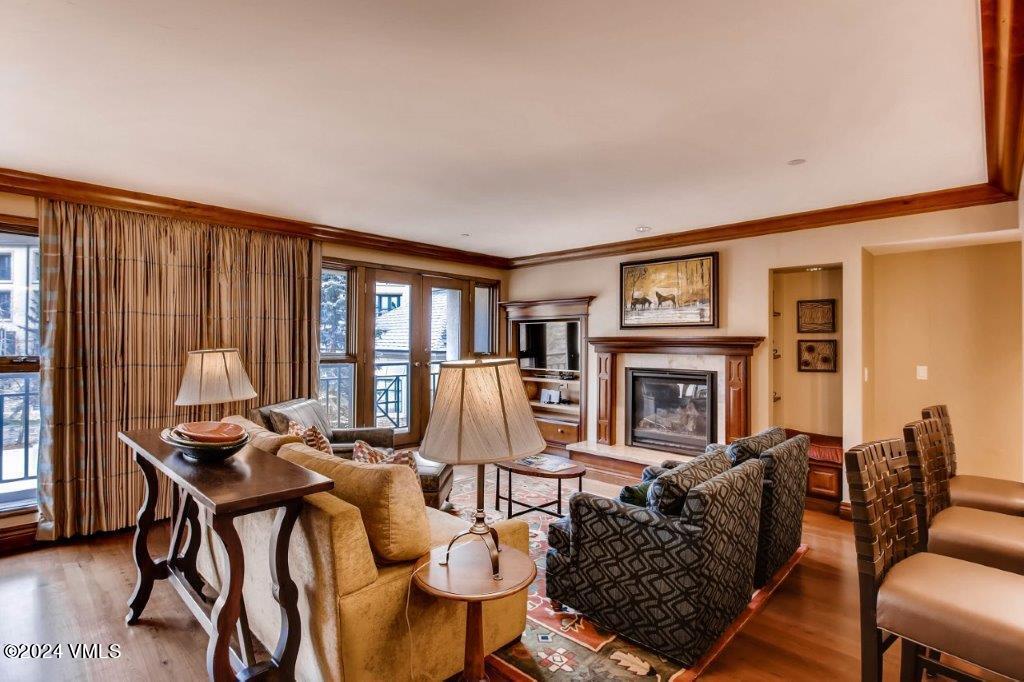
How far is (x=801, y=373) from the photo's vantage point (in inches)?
190

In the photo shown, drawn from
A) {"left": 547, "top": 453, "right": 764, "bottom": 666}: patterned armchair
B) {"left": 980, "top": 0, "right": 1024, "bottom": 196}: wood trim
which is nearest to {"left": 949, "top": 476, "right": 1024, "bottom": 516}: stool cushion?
{"left": 547, "top": 453, "right": 764, "bottom": 666}: patterned armchair

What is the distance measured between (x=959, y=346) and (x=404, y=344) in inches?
201

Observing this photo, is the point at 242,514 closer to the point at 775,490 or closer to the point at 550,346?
the point at 775,490

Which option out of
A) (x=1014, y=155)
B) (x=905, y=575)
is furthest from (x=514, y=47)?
(x=1014, y=155)

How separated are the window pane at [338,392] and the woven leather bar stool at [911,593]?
4596 millimetres

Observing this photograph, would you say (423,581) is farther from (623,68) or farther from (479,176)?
(479,176)

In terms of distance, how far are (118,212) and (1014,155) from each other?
5.68 m

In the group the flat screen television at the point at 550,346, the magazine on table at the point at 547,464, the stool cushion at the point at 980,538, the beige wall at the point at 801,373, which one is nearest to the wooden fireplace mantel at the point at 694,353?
the beige wall at the point at 801,373

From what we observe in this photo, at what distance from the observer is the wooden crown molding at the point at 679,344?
456cm

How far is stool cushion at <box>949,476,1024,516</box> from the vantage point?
243 cm

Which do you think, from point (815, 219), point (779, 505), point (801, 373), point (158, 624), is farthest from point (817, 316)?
point (158, 624)

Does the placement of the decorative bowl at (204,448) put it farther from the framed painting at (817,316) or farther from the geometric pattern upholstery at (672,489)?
the framed painting at (817,316)

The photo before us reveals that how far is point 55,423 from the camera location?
347cm

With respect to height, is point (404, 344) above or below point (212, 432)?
above
